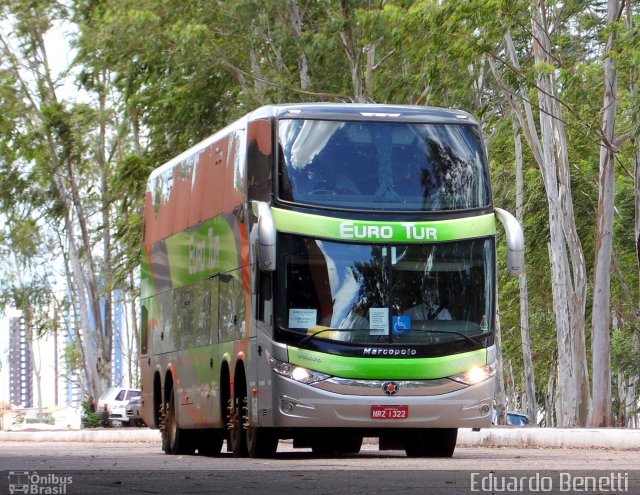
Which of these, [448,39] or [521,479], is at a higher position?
[448,39]

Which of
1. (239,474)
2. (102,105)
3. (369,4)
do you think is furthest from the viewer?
(102,105)

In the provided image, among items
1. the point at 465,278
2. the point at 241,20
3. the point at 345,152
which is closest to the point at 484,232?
the point at 465,278

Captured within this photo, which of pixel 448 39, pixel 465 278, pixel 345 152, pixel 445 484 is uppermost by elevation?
pixel 448 39

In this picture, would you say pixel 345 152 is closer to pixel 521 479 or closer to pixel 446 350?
pixel 446 350

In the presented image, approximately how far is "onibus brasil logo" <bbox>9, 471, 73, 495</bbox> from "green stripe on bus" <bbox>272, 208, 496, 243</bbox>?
5.41 meters

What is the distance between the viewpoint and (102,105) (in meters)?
51.9

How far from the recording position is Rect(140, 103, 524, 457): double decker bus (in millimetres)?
19344

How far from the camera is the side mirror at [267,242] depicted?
19.2 m

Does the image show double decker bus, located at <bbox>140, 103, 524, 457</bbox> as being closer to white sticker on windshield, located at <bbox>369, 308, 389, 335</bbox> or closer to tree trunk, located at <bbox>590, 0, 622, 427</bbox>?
white sticker on windshield, located at <bbox>369, 308, 389, 335</bbox>

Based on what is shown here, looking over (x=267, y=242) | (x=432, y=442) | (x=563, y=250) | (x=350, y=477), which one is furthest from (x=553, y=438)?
(x=563, y=250)

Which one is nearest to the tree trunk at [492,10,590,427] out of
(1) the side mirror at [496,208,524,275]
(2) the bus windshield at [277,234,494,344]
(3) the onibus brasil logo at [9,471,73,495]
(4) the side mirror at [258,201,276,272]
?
(1) the side mirror at [496,208,524,275]

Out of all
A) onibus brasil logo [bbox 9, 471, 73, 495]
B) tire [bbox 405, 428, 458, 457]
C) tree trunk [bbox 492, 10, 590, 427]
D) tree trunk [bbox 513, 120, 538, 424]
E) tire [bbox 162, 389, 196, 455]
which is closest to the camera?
onibus brasil logo [bbox 9, 471, 73, 495]

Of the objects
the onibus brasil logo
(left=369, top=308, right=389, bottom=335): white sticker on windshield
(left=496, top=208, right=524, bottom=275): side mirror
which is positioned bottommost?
the onibus brasil logo

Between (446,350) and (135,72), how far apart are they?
64.0 ft
